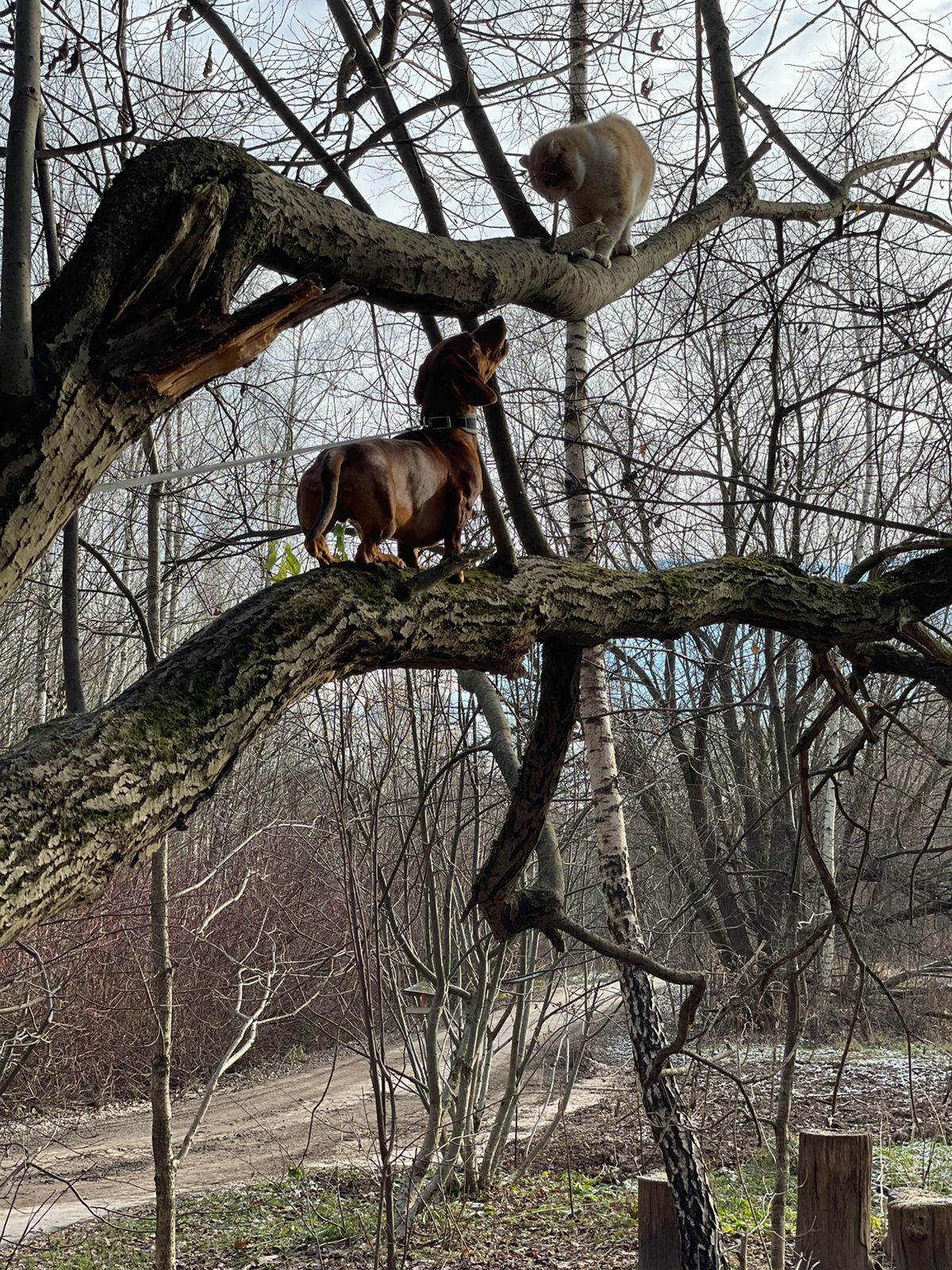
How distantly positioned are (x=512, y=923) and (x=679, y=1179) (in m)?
1.97

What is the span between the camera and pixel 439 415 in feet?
6.27

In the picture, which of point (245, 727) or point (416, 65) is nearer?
point (245, 727)

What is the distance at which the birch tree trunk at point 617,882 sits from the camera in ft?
12.7

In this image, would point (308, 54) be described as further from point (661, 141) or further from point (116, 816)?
point (116, 816)

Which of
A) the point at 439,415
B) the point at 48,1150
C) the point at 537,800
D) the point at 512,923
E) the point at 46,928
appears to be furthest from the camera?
the point at 48,1150

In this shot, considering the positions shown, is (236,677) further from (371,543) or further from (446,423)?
(446,423)

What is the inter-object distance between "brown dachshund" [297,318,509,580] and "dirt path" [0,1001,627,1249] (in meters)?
5.24

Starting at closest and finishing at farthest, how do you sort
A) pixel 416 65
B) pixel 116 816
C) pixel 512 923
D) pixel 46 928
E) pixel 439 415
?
pixel 116 816
pixel 439 415
pixel 512 923
pixel 416 65
pixel 46 928

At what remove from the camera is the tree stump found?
4113 mm

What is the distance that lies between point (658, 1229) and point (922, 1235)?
1.02m

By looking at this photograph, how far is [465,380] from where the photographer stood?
1898 millimetres

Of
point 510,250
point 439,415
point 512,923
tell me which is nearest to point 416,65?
point 510,250

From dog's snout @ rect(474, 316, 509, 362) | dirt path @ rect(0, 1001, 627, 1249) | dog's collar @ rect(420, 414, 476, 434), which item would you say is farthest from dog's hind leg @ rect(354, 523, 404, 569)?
dirt path @ rect(0, 1001, 627, 1249)

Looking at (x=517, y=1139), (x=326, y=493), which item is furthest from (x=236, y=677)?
(x=517, y=1139)
